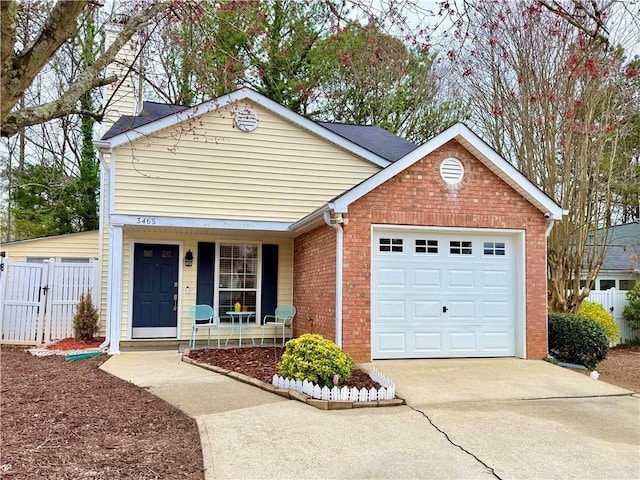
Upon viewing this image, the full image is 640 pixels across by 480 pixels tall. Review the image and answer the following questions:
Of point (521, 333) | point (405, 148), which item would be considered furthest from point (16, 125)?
point (405, 148)

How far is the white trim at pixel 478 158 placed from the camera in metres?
8.41

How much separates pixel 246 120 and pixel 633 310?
41.7 ft

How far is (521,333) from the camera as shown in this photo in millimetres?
9094

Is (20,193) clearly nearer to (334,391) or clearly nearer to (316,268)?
(316,268)

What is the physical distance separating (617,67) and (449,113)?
11078mm

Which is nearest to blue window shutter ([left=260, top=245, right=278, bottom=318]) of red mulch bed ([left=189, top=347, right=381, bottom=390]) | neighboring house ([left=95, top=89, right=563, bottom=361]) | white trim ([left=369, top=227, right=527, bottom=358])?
neighboring house ([left=95, top=89, right=563, bottom=361])

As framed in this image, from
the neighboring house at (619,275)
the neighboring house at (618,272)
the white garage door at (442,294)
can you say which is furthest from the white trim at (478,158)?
the neighboring house at (618,272)

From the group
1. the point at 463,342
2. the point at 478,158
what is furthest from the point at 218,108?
the point at 463,342

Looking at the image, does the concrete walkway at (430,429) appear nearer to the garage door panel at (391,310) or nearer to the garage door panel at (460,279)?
the garage door panel at (391,310)

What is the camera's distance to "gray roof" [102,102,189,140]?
410 inches

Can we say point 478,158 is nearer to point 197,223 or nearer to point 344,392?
point 344,392

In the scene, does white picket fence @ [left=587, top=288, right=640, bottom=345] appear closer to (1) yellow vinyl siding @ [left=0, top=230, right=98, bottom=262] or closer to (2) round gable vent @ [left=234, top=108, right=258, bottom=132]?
(2) round gable vent @ [left=234, top=108, right=258, bottom=132]

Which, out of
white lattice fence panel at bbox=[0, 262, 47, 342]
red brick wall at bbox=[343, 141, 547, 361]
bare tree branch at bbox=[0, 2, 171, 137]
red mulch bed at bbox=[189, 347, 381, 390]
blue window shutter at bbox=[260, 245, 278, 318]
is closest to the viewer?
bare tree branch at bbox=[0, 2, 171, 137]

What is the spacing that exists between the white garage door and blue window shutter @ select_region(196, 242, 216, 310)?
4.33 m
